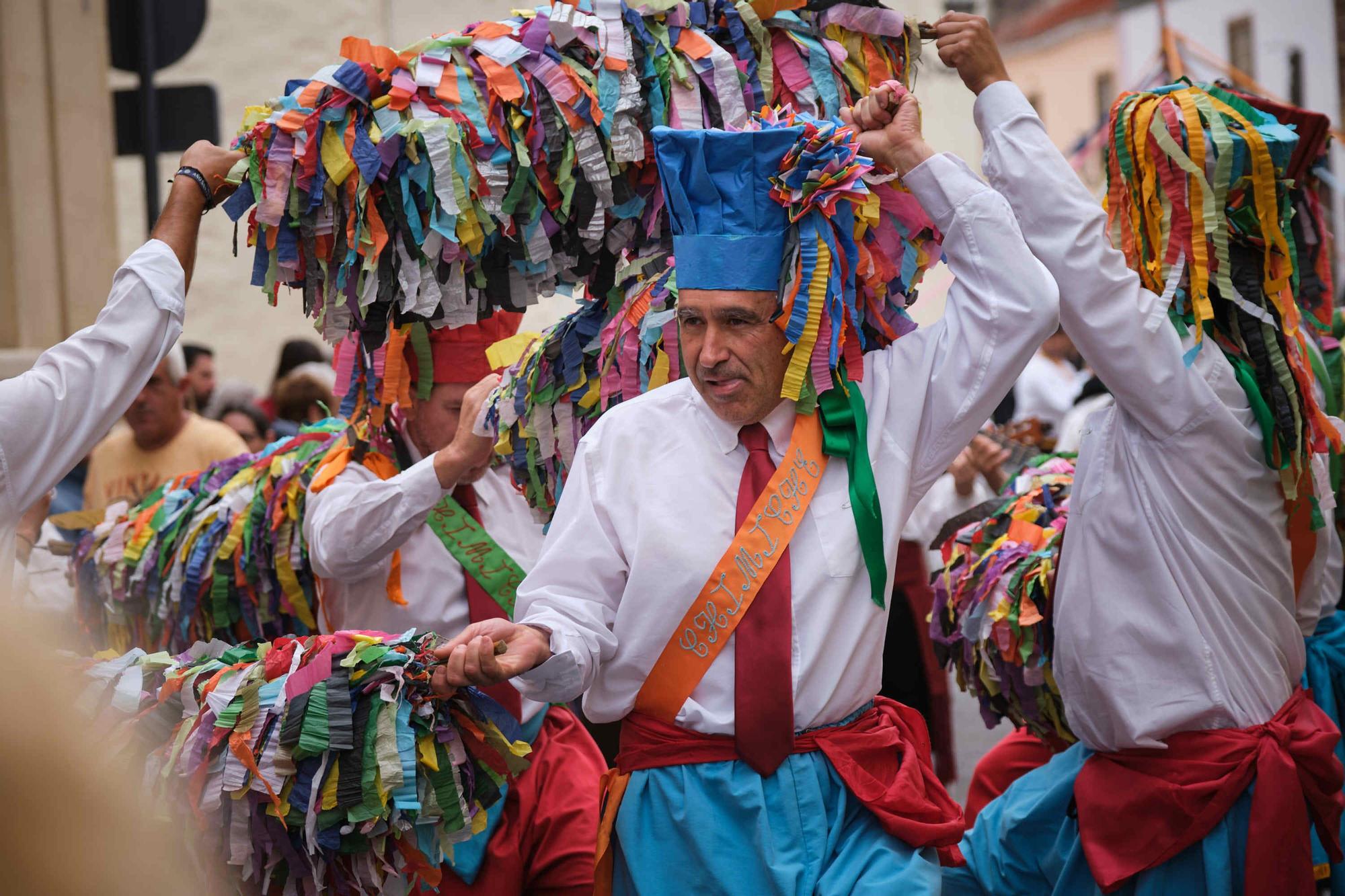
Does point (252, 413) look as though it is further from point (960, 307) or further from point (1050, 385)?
point (960, 307)

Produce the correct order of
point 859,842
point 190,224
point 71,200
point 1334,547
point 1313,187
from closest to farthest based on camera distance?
1. point 859,842
2. point 190,224
3. point 1334,547
4. point 1313,187
5. point 71,200

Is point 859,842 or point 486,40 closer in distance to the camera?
point 859,842

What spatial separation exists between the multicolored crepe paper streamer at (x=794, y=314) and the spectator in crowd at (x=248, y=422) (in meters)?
5.04

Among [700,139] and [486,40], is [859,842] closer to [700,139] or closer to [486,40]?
[700,139]

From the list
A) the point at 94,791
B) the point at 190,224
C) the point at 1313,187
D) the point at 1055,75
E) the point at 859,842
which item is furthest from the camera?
the point at 1055,75

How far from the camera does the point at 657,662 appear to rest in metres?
3.07

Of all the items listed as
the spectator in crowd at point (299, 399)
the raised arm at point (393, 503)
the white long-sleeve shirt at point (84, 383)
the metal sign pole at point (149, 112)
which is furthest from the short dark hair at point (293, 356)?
the white long-sleeve shirt at point (84, 383)

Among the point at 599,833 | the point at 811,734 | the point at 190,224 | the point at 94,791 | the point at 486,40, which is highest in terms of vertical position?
the point at 486,40

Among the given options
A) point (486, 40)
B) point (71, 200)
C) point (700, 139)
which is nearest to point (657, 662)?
point (700, 139)

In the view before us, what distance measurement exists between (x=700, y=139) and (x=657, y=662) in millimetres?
1068

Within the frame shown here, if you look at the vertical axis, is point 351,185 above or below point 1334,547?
above

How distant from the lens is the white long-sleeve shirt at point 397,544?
4.04 meters

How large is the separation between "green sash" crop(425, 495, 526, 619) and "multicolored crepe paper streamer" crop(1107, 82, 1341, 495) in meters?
1.85

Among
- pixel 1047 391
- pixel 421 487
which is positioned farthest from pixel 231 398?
pixel 421 487
